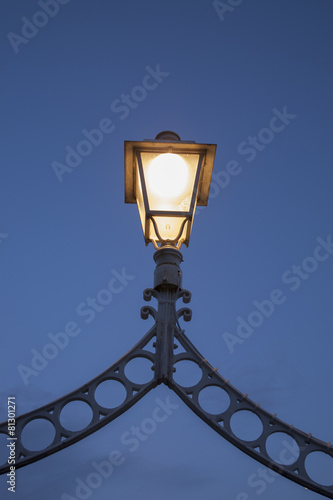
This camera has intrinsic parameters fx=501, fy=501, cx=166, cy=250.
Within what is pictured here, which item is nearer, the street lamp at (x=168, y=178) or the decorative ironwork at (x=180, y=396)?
the decorative ironwork at (x=180, y=396)

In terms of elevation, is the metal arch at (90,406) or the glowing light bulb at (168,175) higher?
the glowing light bulb at (168,175)

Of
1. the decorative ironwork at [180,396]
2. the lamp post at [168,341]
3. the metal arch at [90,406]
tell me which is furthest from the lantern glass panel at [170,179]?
the metal arch at [90,406]

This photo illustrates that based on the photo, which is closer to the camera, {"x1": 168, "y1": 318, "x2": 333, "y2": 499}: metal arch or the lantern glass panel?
{"x1": 168, "y1": 318, "x2": 333, "y2": 499}: metal arch

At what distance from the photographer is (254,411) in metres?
3.75

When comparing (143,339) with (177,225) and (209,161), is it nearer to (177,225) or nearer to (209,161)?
(177,225)

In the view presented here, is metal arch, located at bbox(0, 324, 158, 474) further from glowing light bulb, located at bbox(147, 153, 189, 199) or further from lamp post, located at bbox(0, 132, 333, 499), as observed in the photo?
glowing light bulb, located at bbox(147, 153, 189, 199)

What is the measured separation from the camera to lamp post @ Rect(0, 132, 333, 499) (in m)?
3.61

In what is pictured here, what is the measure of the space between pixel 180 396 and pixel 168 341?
42 centimetres

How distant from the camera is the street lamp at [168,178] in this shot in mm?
4051

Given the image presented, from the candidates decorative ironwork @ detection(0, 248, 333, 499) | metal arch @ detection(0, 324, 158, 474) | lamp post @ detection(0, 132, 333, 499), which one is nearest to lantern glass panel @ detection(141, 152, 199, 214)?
lamp post @ detection(0, 132, 333, 499)

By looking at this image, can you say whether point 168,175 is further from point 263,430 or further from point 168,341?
point 263,430

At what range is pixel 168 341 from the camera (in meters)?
3.90

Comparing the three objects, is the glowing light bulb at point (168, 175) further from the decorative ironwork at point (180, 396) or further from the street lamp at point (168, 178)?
the decorative ironwork at point (180, 396)

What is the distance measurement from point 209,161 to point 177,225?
1.95 ft
